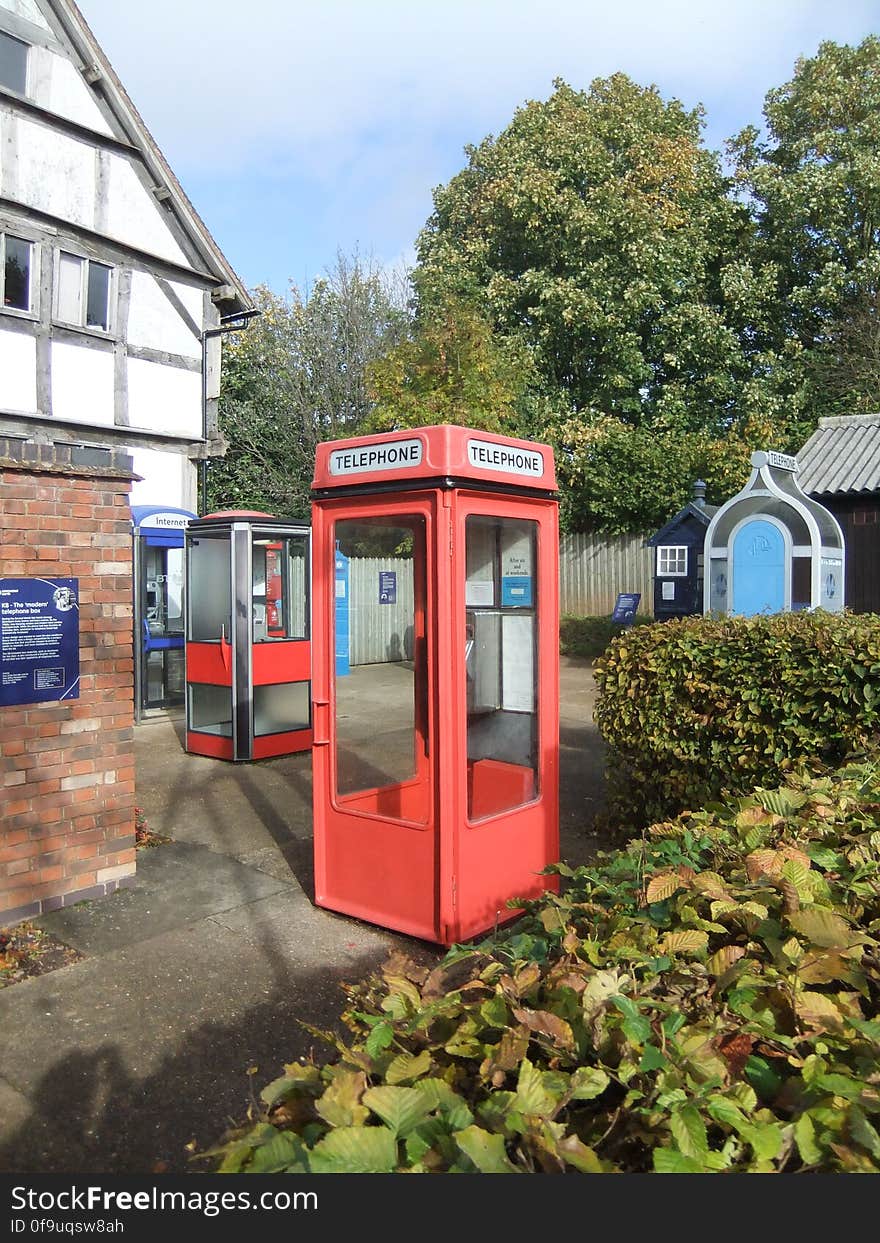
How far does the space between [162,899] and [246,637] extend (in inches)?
164

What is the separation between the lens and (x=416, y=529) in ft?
15.7

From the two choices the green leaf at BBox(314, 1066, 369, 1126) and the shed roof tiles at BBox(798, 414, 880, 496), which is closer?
the green leaf at BBox(314, 1066, 369, 1126)

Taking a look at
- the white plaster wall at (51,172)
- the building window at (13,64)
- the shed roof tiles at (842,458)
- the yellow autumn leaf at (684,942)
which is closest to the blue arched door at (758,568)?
the shed roof tiles at (842,458)

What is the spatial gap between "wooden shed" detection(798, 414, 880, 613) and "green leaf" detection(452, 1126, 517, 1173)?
1159 cm

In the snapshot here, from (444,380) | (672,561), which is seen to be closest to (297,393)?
(444,380)

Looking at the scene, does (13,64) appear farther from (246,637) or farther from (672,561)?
(672,561)

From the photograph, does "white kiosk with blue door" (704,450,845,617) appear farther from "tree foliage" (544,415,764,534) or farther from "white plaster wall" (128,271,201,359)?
"white plaster wall" (128,271,201,359)

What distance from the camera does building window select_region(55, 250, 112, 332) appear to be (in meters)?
13.0

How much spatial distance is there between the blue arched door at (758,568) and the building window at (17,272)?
9.95 meters

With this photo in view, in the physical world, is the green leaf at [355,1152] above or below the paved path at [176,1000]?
above

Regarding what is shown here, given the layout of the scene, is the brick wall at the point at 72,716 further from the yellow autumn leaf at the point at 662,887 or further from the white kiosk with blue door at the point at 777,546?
the white kiosk with blue door at the point at 777,546

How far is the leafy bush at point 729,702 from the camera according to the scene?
4566 mm

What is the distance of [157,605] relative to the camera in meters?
11.9

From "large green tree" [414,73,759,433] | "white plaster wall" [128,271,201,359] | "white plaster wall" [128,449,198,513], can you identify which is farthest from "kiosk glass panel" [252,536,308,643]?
"large green tree" [414,73,759,433]
